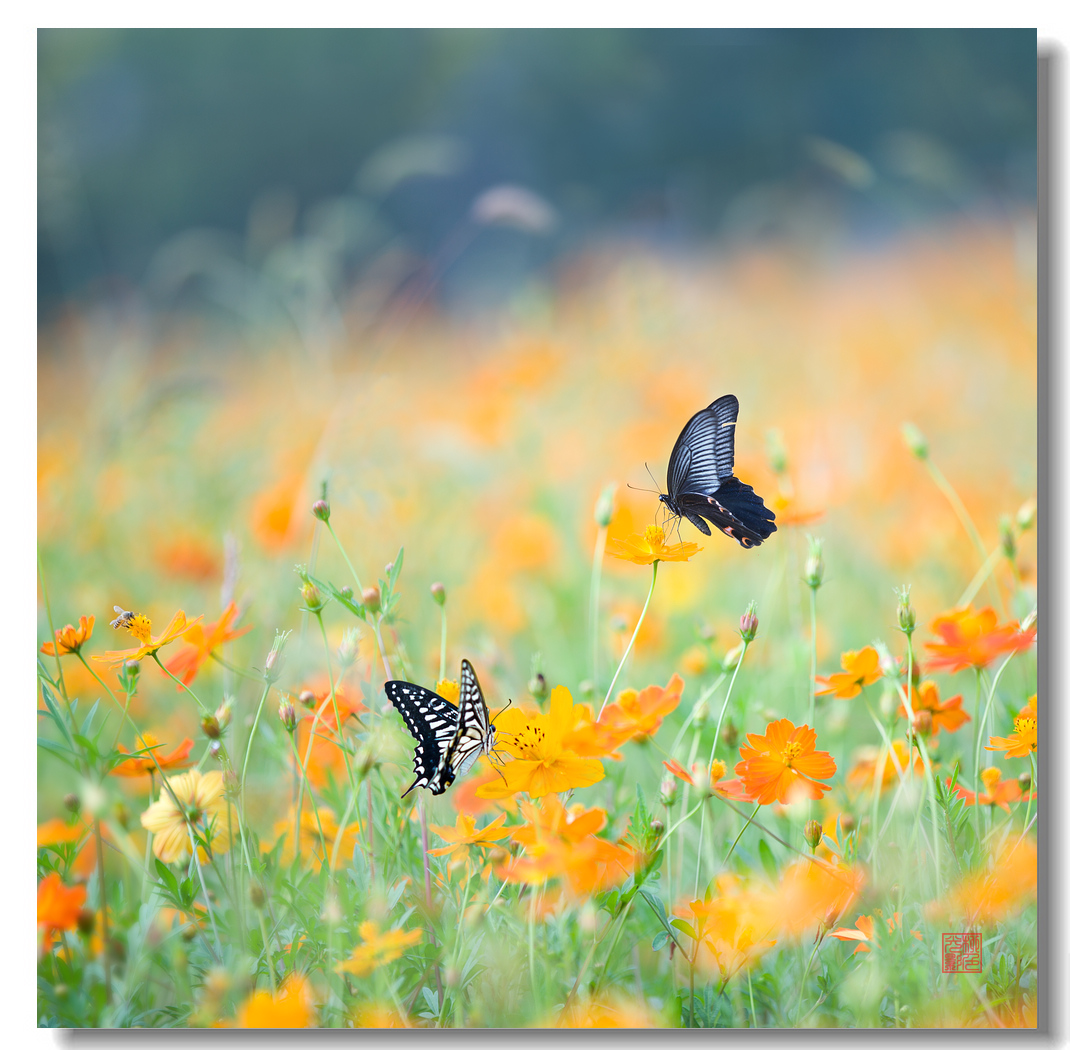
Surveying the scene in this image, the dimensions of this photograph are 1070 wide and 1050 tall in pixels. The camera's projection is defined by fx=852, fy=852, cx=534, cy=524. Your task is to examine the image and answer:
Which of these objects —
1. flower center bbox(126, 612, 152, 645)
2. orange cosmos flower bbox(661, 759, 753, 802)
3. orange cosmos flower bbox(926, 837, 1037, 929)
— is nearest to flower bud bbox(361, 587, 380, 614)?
flower center bbox(126, 612, 152, 645)

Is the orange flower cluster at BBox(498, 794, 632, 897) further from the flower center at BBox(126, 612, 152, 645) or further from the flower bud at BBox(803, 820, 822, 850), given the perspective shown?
the flower center at BBox(126, 612, 152, 645)

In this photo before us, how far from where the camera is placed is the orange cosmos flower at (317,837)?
1010 mm

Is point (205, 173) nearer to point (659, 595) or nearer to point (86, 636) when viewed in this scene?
point (86, 636)

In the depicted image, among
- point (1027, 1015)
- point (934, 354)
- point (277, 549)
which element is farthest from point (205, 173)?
point (1027, 1015)

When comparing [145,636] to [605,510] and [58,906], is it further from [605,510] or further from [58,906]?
[605,510]

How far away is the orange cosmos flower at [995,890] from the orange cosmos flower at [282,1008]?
2.39ft

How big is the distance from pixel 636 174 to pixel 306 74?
2.26 ft

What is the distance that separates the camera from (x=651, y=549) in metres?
0.94

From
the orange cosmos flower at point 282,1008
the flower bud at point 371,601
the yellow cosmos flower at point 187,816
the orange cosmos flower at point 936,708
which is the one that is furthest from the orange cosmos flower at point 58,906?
the orange cosmos flower at point 936,708

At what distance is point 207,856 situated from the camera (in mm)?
973

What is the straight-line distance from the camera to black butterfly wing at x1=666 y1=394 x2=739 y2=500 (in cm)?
106

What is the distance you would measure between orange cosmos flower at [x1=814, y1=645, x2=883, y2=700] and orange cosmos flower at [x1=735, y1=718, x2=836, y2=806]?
0.08 m

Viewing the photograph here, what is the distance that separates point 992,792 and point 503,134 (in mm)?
1349
